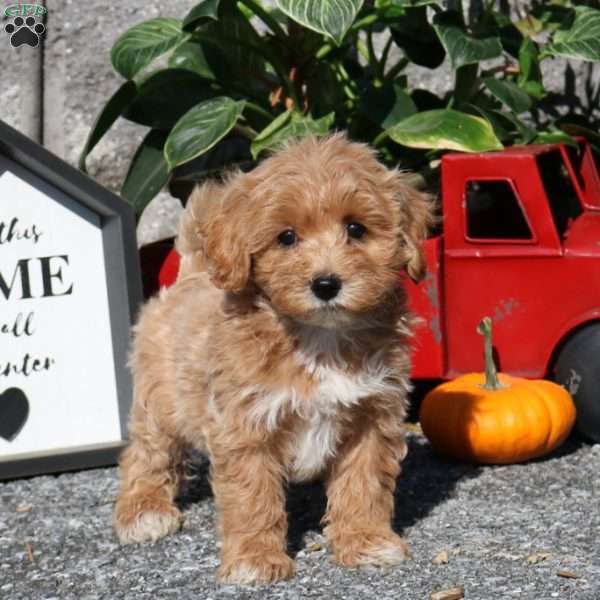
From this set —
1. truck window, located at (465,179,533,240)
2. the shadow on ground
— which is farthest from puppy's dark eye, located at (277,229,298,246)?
truck window, located at (465,179,533,240)

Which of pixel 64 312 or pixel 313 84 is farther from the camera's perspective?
pixel 313 84

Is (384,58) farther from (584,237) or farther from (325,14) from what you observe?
(584,237)

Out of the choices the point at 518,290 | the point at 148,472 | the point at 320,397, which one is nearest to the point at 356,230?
the point at 320,397

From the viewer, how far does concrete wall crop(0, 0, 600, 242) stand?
6270 mm

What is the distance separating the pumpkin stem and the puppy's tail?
1.16 m

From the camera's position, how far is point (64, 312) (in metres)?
4.96

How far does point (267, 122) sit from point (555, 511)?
2405mm

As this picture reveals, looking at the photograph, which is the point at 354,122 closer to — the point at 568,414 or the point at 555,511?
the point at 568,414

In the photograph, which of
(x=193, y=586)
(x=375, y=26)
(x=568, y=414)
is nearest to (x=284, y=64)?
(x=375, y=26)

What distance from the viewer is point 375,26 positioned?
20.6 ft

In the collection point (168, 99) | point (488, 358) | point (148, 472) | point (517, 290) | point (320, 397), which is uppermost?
point (168, 99)

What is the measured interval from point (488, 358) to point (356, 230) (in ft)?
4.65

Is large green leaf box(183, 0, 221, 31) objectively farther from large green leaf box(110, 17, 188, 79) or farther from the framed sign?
the framed sign

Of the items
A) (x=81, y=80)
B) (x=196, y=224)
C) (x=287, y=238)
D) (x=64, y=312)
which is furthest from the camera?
(x=81, y=80)
